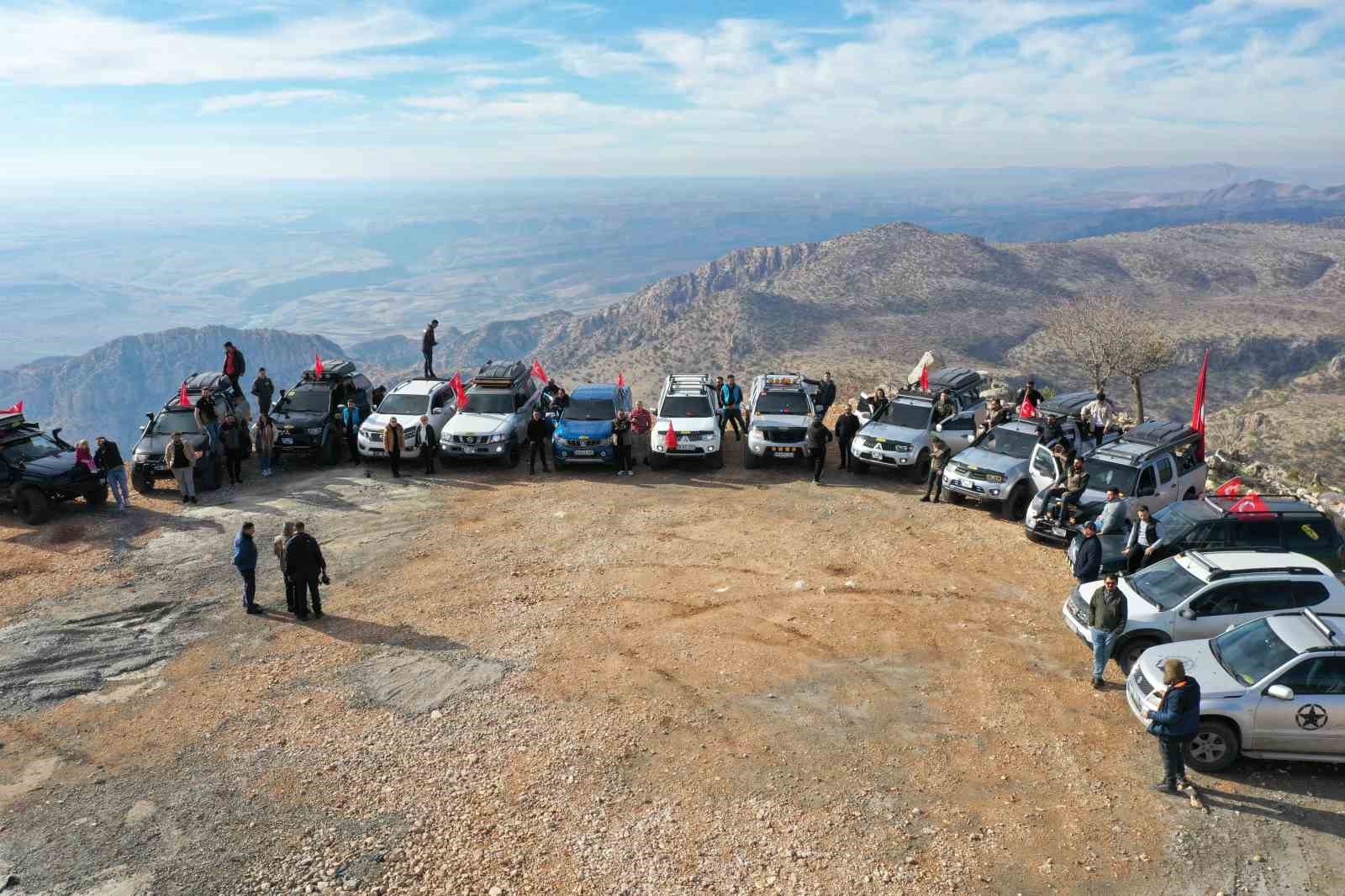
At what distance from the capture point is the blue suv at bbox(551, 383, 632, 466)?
65.7 feet

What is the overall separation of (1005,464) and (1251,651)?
26.8 ft

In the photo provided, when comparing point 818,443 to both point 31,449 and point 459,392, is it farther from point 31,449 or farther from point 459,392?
point 31,449

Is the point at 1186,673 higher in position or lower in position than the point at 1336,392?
higher

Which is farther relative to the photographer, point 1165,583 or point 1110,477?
point 1110,477

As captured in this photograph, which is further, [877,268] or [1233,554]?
[877,268]

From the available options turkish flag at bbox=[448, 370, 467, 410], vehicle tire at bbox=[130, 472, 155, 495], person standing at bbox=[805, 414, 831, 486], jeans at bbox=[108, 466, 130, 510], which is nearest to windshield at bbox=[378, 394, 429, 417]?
turkish flag at bbox=[448, 370, 467, 410]

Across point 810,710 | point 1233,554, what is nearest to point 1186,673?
point 1233,554

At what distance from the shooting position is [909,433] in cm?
1938

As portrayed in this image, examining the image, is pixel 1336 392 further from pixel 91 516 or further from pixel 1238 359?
pixel 91 516

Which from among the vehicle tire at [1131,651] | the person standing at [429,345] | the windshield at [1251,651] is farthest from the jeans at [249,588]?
the person standing at [429,345]

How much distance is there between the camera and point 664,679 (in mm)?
10461

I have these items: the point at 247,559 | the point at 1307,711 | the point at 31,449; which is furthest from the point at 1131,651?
the point at 31,449

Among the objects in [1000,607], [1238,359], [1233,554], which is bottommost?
[1238,359]

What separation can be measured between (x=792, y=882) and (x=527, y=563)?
8228 millimetres
